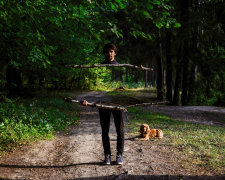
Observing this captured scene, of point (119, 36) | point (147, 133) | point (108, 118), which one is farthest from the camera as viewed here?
point (119, 36)

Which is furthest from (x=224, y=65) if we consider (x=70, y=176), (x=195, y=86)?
(x=195, y=86)

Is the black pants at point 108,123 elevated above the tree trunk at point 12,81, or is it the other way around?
the tree trunk at point 12,81

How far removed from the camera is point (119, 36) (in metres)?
9.05

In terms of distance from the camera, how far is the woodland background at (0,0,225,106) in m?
3.62

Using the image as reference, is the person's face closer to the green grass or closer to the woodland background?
the woodland background

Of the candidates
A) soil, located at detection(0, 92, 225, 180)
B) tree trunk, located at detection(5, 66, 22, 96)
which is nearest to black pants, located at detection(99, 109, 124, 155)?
soil, located at detection(0, 92, 225, 180)

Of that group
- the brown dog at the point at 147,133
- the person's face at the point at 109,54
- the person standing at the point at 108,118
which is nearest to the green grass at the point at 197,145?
the brown dog at the point at 147,133

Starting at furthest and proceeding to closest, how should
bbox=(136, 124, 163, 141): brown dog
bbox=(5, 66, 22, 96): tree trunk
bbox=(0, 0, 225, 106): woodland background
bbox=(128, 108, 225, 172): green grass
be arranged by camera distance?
bbox=(5, 66, 22, 96): tree trunk, bbox=(136, 124, 163, 141): brown dog, bbox=(128, 108, 225, 172): green grass, bbox=(0, 0, 225, 106): woodland background

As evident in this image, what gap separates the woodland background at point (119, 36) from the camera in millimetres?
3617

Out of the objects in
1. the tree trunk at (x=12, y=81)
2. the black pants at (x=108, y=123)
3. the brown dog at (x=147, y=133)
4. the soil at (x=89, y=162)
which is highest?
the tree trunk at (x=12, y=81)

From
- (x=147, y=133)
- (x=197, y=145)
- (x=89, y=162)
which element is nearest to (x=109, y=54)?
(x=89, y=162)

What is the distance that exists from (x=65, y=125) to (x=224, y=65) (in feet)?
23.1

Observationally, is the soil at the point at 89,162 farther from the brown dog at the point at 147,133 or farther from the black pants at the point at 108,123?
the black pants at the point at 108,123

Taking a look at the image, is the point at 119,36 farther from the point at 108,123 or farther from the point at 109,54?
the point at 108,123
